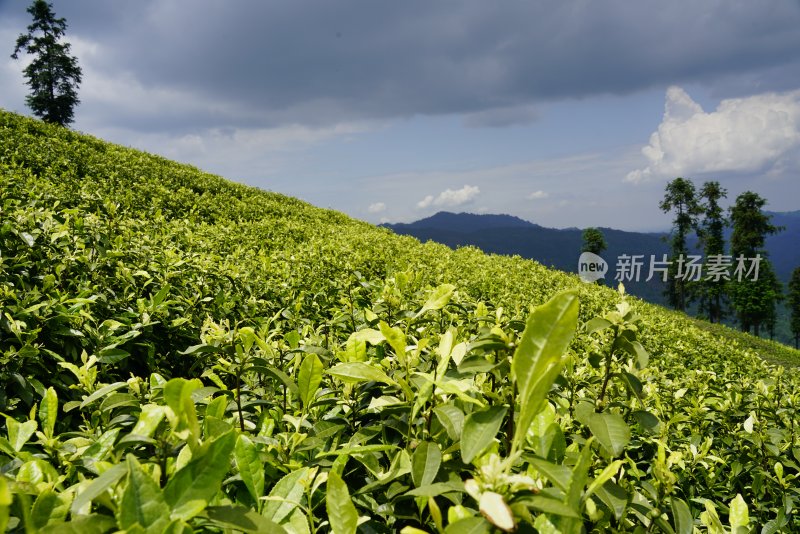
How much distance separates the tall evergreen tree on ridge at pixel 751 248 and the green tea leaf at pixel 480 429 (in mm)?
58576

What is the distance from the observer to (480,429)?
972 millimetres

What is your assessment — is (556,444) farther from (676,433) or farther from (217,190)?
(217,190)

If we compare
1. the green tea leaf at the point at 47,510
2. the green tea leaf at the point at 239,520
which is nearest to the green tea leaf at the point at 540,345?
the green tea leaf at the point at 239,520

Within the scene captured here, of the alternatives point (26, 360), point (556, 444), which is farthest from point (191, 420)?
point (26, 360)

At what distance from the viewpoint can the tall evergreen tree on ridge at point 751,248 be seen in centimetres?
4894

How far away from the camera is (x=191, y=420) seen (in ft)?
2.80

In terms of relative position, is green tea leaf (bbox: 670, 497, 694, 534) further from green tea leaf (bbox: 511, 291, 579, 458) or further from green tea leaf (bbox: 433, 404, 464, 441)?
green tea leaf (bbox: 511, 291, 579, 458)

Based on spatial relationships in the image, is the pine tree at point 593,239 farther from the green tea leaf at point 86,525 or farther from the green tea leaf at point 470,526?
the green tea leaf at point 86,525

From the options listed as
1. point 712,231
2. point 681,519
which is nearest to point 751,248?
point 712,231

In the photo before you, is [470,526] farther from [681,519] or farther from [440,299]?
[681,519]

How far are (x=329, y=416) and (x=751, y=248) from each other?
200 ft

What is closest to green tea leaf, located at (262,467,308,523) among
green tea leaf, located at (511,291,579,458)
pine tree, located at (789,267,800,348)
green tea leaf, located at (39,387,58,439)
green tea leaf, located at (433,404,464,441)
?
green tea leaf, located at (433,404,464,441)

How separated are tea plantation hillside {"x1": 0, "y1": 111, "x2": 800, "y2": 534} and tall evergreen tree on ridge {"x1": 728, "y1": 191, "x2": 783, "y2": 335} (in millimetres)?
55841

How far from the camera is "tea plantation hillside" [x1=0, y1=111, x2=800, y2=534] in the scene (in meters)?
0.81
